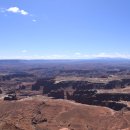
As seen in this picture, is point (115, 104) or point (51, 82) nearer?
point (115, 104)

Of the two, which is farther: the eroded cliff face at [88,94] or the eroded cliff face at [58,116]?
the eroded cliff face at [88,94]

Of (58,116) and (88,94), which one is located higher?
(88,94)

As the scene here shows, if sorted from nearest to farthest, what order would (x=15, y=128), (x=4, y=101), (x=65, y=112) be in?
(x=15, y=128), (x=65, y=112), (x=4, y=101)

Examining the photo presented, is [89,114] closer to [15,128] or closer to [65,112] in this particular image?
[65,112]

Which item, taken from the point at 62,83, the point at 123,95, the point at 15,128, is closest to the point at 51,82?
the point at 62,83

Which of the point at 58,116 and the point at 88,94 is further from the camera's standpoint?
the point at 88,94

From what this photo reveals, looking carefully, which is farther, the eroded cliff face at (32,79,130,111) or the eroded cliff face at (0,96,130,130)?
the eroded cliff face at (32,79,130,111)

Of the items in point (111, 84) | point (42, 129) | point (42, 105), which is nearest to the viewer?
point (42, 129)

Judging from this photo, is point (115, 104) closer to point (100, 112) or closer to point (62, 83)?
point (100, 112)
